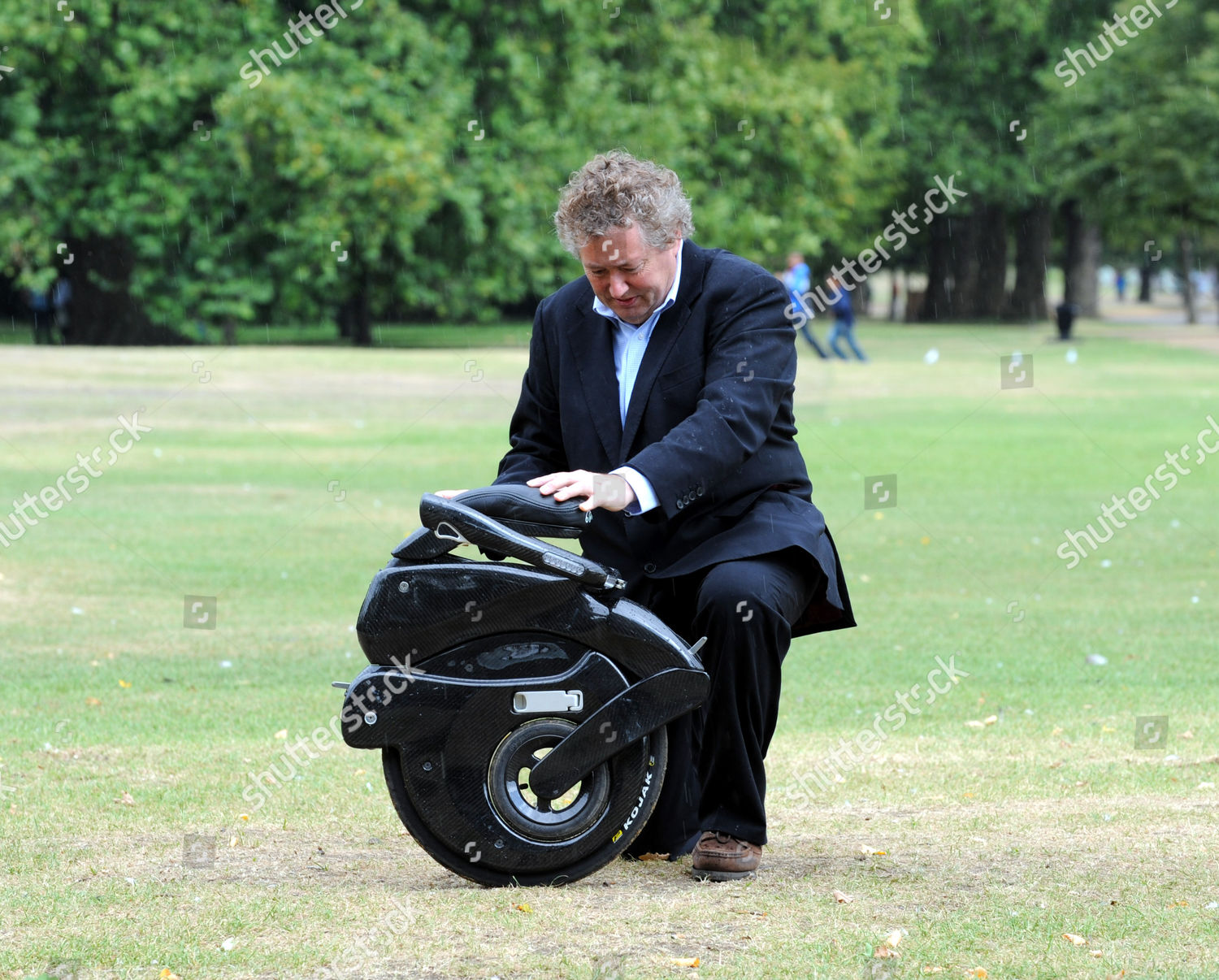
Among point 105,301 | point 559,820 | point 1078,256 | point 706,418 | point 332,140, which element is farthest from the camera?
point 1078,256

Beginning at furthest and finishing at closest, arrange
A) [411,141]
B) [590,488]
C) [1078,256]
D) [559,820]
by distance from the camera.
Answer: [1078,256]
[411,141]
[559,820]
[590,488]

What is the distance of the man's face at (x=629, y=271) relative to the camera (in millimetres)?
4504

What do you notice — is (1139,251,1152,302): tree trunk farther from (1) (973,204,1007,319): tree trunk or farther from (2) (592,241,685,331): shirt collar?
(2) (592,241,685,331): shirt collar

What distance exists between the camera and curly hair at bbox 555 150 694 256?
446cm

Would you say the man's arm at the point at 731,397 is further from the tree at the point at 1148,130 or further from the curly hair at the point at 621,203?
the tree at the point at 1148,130

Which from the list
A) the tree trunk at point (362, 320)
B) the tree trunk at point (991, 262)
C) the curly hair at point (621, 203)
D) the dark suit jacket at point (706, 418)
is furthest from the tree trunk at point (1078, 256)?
the curly hair at point (621, 203)

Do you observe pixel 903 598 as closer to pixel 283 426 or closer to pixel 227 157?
pixel 283 426

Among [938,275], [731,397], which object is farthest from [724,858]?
[938,275]

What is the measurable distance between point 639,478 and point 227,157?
3256 centimetres

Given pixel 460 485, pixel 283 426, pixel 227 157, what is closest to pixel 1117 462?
pixel 460 485

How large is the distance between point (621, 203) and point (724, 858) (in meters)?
1.74

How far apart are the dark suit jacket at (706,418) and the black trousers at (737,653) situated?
64mm

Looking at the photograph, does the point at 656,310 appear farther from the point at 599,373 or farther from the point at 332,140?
the point at 332,140

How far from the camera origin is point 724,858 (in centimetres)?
461
